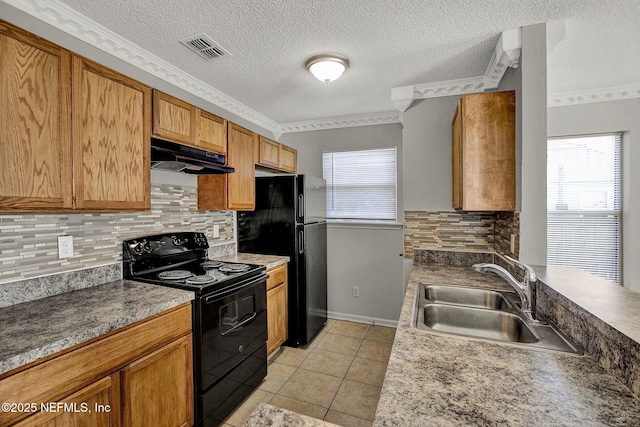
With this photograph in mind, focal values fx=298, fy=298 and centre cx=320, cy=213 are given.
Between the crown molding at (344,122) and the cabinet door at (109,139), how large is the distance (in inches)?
84.8

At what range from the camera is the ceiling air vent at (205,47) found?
192cm

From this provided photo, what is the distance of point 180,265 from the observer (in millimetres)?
2398

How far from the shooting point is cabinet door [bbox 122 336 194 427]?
4.55ft

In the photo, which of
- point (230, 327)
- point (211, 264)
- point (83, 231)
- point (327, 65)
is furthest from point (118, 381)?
point (327, 65)

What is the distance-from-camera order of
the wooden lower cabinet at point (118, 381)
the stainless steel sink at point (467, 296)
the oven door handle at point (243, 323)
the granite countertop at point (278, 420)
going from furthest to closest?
the oven door handle at point (243, 323)
the stainless steel sink at point (467, 296)
the wooden lower cabinet at point (118, 381)
the granite countertop at point (278, 420)

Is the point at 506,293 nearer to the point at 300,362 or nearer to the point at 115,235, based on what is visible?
the point at 300,362

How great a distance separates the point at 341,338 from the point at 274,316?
888 millimetres

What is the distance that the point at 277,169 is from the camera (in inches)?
127

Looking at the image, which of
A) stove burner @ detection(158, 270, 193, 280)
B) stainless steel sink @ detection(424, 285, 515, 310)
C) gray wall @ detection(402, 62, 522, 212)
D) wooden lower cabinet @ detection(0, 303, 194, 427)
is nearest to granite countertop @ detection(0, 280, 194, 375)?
wooden lower cabinet @ detection(0, 303, 194, 427)

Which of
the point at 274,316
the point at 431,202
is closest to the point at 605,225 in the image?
the point at 431,202

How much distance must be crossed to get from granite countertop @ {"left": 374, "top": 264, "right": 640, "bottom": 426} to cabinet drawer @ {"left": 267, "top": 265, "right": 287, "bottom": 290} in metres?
1.69

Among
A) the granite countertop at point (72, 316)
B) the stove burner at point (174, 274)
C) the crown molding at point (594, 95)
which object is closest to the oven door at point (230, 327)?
the granite countertop at point (72, 316)

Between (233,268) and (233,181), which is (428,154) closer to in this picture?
(233,181)

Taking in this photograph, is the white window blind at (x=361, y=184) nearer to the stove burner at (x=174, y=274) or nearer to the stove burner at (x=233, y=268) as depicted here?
the stove burner at (x=233, y=268)
